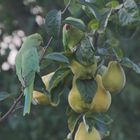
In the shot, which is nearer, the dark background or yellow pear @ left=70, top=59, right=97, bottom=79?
yellow pear @ left=70, top=59, right=97, bottom=79

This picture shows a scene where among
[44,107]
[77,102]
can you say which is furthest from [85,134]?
[44,107]

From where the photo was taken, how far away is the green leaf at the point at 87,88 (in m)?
1.03

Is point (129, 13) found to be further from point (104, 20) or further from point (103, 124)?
point (103, 124)

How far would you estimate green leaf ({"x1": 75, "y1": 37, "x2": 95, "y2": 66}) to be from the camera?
1021 millimetres

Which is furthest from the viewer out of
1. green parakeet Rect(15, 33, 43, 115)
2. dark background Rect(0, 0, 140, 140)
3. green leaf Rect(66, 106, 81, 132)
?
dark background Rect(0, 0, 140, 140)

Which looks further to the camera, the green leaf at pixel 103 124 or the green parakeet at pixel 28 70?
the green leaf at pixel 103 124

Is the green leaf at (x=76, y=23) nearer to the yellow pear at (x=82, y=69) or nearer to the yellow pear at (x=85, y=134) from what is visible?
the yellow pear at (x=82, y=69)

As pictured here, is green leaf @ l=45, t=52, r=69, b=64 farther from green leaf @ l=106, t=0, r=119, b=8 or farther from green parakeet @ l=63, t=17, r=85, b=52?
green leaf @ l=106, t=0, r=119, b=8

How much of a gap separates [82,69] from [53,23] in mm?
94

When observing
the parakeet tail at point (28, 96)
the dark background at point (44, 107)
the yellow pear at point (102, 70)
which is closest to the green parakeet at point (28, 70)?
the parakeet tail at point (28, 96)

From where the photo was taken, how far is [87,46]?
102 centimetres

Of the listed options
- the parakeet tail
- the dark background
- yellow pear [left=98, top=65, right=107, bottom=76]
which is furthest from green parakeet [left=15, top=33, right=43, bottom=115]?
the dark background

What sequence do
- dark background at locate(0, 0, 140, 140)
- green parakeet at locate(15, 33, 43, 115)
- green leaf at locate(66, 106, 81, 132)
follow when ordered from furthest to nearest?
dark background at locate(0, 0, 140, 140)
green leaf at locate(66, 106, 81, 132)
green parakeet at locate(15, 33, 43, 115)

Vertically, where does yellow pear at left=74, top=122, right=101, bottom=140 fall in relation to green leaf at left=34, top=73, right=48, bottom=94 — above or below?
below
